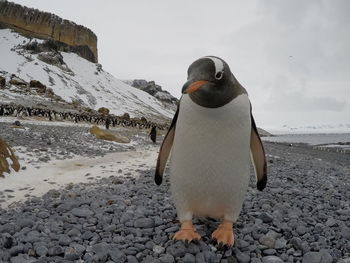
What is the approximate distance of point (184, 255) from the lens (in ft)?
8.76

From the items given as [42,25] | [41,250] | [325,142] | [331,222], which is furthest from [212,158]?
[42,25]

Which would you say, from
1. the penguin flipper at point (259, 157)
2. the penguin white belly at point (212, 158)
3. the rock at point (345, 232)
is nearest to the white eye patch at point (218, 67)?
the penguin white belly at point (212, 158)

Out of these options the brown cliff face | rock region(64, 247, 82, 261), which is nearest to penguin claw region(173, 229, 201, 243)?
rock region(64, 247, 82, 261)

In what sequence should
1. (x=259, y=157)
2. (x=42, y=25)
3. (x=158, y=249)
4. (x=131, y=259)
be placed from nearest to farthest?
(x=131, y=259)
(x=158, y=249)
(x=259, y=157)
(x=42, y=25)

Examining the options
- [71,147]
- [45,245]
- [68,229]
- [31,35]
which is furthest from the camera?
[31,35]

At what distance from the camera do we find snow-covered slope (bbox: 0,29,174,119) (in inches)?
2404

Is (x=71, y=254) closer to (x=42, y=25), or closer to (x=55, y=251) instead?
(x=55, y=251)

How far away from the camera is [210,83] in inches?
101

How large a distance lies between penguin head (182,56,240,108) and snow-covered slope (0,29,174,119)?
157ft

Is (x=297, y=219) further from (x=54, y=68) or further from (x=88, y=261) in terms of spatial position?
(x=54, y=68)

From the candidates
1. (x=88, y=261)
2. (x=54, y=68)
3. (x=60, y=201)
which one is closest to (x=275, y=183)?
(x=60, y=201)

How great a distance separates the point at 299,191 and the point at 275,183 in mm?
760

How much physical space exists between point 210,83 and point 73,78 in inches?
3004

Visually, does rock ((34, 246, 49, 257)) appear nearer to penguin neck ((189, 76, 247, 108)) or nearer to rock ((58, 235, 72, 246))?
rock ((58, 235, 72, 246))
